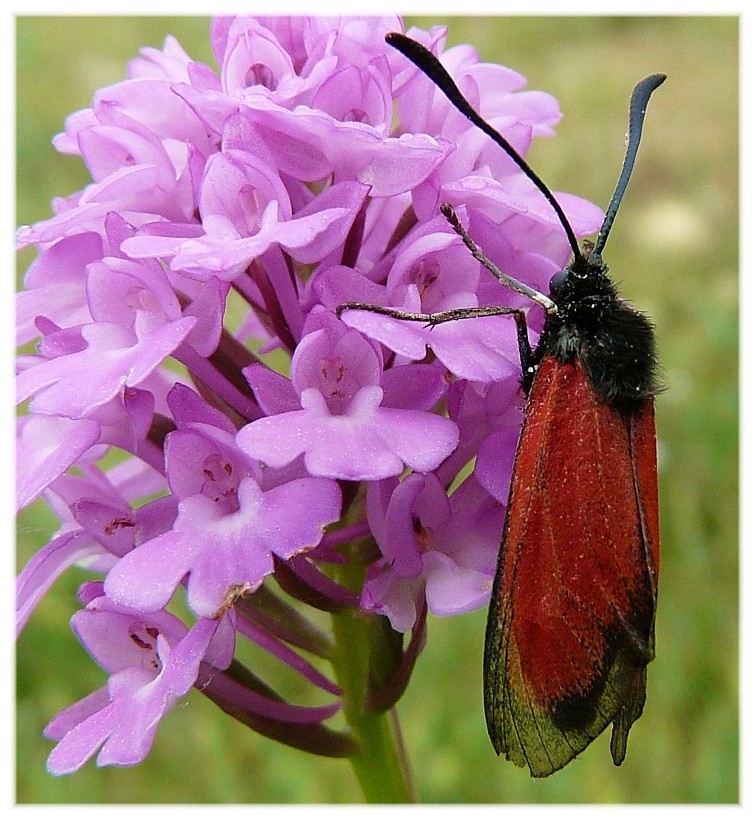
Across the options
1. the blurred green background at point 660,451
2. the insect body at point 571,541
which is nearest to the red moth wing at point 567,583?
the insect body at point 571,541

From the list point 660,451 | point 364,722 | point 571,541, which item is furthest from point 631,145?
point 660,451

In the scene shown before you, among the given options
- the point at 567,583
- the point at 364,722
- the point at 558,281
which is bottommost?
the point at 364,722

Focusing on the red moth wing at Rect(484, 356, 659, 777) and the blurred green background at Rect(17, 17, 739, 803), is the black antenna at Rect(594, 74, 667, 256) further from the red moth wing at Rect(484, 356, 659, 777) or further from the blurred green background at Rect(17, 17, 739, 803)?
the blurred green background at Rect(17, 17, 739, 803)

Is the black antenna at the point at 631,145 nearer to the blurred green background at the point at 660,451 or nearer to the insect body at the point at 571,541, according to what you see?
the insect body at the point at 571,541

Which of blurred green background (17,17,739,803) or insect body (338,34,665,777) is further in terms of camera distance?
blurred green background (17,17,739,803)

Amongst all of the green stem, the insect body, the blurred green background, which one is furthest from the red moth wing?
the blurred green background

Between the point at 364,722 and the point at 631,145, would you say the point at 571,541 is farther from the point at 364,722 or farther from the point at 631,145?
the point at 631,145

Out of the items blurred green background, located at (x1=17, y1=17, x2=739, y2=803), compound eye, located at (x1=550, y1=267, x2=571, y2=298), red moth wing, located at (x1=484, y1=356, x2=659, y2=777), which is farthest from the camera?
blurred green background, located at (x1=17, y1=17, x2=739, y2=803)

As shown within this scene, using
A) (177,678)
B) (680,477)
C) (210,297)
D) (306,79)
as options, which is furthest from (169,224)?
(680,477)
